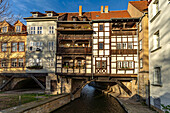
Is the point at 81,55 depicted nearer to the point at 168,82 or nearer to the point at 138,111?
the point at 138,111

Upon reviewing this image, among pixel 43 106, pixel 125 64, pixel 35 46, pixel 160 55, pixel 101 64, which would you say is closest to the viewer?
pixel 160 55

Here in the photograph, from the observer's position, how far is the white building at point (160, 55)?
33.2ft

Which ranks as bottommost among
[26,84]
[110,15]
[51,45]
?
[26,84]

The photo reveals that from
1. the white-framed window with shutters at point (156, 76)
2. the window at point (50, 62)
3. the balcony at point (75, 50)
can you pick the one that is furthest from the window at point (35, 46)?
the white-framed window with shutters at point (156, 76)

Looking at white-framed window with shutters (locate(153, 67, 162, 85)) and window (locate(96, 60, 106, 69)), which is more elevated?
window (locate(96, 60, 106, 69))

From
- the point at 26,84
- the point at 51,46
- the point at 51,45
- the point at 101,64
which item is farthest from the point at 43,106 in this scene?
the point at 26,84

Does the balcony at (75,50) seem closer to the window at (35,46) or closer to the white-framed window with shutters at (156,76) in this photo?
the window at (35,46)

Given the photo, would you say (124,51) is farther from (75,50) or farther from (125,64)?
(75,50)

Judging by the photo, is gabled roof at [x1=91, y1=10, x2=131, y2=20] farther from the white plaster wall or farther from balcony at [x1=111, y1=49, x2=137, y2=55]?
the white plaster wall

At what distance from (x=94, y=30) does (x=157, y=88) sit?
1100cm

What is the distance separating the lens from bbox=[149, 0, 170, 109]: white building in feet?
33.2

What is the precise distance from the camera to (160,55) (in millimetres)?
11289

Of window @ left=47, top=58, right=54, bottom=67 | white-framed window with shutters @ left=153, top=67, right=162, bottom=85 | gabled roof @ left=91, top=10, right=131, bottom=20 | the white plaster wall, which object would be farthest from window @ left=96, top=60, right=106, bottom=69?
gabled roof @ left=91, top=10, right=131, bottom=20

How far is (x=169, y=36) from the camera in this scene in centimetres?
977
